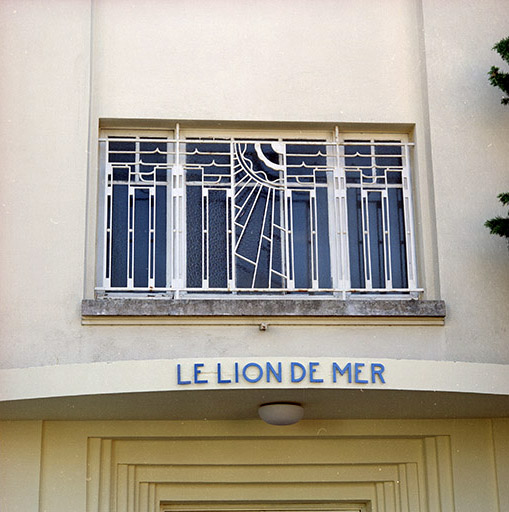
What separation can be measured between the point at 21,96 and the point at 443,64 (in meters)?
4.67

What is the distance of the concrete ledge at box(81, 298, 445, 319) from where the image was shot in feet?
35.3

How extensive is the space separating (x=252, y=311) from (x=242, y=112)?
2.40 meters

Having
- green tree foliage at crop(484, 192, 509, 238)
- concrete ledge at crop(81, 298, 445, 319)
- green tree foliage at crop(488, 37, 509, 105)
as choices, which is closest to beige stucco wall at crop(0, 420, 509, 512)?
concrete ledge at crop(81, 298, 445, 319)

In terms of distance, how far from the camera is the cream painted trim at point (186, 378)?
1021 centimetres

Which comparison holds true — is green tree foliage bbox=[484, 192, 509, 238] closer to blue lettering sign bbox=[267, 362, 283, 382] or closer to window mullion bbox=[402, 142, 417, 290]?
window mullion bbox=[402, 142, 417, 290]

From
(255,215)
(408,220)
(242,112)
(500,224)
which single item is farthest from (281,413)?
(242,112)

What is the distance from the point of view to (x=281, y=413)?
1071 centimetres

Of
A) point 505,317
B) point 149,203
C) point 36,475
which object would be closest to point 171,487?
point 36,475

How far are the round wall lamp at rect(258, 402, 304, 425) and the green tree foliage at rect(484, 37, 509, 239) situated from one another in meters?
2.67

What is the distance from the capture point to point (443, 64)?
11.9m

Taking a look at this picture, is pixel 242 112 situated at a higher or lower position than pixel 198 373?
higher

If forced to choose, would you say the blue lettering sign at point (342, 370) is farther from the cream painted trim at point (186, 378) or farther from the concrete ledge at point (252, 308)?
the concrete ledge at point (252, 308)

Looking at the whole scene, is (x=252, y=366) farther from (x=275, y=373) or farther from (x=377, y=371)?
(x=377, y=371)

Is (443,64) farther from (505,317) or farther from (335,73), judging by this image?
(505,317)
